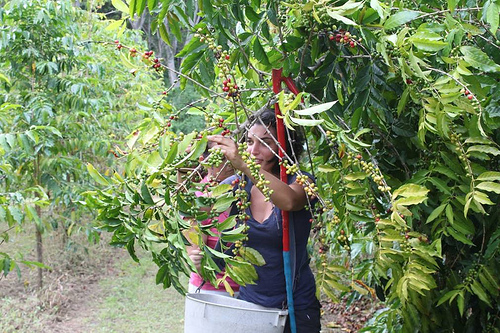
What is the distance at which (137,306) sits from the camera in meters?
5.55

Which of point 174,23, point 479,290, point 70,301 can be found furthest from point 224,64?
point 70,301

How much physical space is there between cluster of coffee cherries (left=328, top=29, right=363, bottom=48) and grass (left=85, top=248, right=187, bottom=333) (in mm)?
3687

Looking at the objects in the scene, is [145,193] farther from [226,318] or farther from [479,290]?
[479,290]

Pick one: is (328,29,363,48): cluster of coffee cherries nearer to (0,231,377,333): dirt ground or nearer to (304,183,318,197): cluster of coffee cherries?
(304,183,318,197): cluster of coffee cherries

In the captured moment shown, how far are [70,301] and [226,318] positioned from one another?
13.2ft

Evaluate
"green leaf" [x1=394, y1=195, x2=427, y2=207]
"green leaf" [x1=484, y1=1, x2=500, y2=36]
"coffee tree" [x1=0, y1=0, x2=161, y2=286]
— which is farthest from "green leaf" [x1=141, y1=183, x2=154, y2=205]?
"coffee tree" [x1=0, y1=0, x2=161, y2=286]

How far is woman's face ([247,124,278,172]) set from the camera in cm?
225

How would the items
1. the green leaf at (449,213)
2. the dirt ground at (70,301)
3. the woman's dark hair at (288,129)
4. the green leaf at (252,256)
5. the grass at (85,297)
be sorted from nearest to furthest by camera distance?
the green leaf at (449,213), the green leaf at (252,256), the woman's dark hair at (288,129), the dirt ground at (70,301), the grass at (85,297)

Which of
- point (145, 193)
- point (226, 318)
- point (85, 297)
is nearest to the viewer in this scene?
point (145, 193)

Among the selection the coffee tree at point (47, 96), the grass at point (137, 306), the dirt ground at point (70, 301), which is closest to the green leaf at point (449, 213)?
the dirt ground at point (70, 301)

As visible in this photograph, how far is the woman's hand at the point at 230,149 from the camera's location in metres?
1.67

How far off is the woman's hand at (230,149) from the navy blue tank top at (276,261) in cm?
61

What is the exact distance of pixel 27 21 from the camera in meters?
4.49

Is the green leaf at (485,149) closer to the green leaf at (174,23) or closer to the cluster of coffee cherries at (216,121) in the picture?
the cluster of coffee cherries at (216,121)
